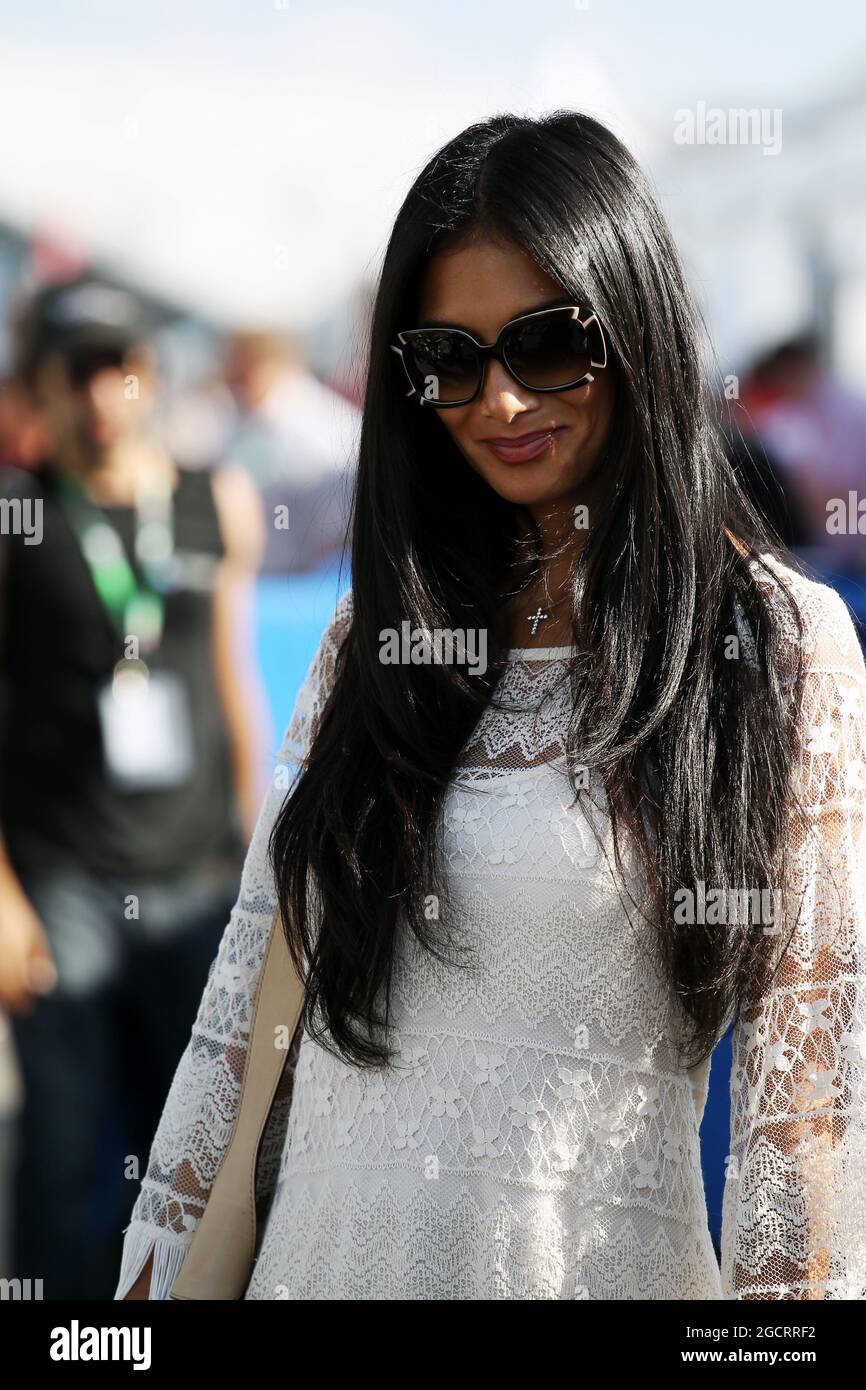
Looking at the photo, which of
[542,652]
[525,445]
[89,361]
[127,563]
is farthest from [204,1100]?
[89,361]

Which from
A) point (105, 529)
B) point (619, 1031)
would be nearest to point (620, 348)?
point (619, 1031)

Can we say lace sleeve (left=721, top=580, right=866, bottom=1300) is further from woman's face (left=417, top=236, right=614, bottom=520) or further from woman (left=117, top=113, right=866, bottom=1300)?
woman's face (left=417, top=236, right=614, bottom=520)

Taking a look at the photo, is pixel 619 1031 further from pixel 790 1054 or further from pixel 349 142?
pixel 349 142

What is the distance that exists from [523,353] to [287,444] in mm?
2816

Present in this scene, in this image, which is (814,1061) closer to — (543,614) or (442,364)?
(543,614)

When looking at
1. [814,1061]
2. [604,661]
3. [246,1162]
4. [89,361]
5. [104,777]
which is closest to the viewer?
[814,1061]

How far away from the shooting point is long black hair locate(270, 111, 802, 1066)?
5.76 ft

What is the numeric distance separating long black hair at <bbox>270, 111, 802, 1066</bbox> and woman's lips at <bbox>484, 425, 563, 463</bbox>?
0.08 meters

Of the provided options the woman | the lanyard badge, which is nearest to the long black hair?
the woman

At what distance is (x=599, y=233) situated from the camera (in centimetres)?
188

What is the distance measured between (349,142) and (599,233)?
116 inches

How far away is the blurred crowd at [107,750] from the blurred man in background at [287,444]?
0.12 ft

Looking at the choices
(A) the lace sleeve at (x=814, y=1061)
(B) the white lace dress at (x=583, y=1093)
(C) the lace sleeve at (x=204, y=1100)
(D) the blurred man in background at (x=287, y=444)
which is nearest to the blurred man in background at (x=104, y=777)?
(D) the blurred man in background at (x=287, y=444)

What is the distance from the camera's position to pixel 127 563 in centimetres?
401
